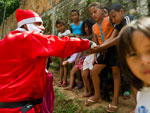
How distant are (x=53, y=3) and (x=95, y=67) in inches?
200

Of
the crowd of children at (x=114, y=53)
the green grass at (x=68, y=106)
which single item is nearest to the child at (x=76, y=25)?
the crowd of children at (x=114, y=53)

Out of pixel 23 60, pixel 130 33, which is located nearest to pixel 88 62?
pixel 23 60

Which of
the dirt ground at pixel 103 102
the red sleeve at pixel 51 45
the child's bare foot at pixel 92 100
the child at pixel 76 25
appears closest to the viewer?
the red sleeve at pixel 51 45

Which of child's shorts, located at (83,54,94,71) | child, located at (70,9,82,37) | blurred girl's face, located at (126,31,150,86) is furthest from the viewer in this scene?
child, located at (70,9,82,37)

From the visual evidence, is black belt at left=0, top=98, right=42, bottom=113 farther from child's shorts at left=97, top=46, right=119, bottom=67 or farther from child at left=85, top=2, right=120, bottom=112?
child's shorts at left=97, top=46, right=119, bottom=67

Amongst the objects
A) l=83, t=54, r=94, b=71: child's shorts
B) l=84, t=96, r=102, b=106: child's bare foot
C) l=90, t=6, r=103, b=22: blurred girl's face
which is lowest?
l=84, t=96, r=102, b=106: child's bare foot

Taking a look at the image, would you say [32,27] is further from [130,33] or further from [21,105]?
[130,33]

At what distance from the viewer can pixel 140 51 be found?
0.84m

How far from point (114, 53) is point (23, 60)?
1692 mm

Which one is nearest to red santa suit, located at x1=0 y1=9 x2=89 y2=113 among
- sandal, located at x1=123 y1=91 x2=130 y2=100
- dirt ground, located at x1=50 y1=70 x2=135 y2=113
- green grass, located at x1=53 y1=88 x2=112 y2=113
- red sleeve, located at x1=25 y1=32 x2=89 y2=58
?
red sleeve, located at x1=25 y1=32 x2=89 y2=58

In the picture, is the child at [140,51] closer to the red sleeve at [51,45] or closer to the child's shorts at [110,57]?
the red sleeve at [51,45]

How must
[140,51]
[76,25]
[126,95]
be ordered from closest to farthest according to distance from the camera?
1. [140,51]
2. [126,95]
3. [76,25]

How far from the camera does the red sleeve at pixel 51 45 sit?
1.71m

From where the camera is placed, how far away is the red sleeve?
1.71 m
